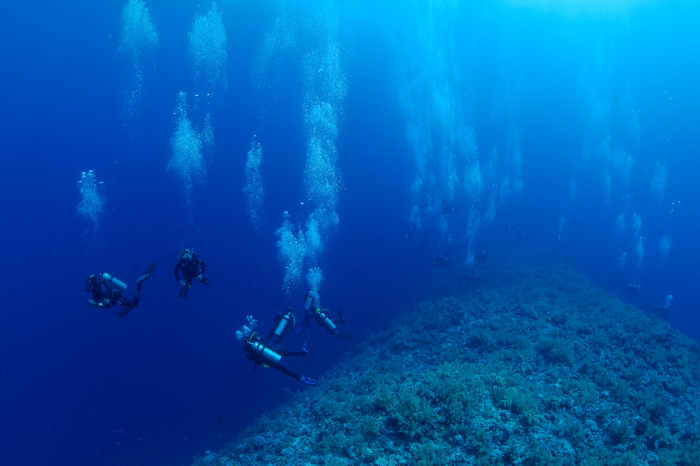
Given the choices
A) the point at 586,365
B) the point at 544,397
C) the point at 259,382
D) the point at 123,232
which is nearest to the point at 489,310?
the point at 586,365

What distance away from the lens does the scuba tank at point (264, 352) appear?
24.3 ft

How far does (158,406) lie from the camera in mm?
16250

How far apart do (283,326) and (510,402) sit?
5.82 m

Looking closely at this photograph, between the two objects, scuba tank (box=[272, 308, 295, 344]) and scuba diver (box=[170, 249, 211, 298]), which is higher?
scuba diver (box=[170, 249, 211, 298])

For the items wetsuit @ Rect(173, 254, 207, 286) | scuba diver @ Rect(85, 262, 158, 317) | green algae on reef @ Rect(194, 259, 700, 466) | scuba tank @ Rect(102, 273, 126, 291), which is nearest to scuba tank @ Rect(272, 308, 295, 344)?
green algae on reef @ Rect(194, 259, 700, 466)

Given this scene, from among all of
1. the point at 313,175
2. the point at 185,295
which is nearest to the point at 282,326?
the point at 185,295

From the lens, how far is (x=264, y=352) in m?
7.42

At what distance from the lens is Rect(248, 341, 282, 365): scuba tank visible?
7.39 meters

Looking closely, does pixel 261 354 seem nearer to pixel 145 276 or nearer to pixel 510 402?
pixel 145 276

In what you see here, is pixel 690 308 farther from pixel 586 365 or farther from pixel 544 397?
pixel 544 397

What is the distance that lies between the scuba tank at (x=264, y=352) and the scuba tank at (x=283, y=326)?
1.70 m

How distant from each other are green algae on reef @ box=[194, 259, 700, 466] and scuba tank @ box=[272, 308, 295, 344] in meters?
1.81

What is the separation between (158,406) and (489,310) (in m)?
15.8

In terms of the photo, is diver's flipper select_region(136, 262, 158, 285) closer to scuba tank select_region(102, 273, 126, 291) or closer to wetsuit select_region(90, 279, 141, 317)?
scuba tank select_region(102, 273, 126, 291)
